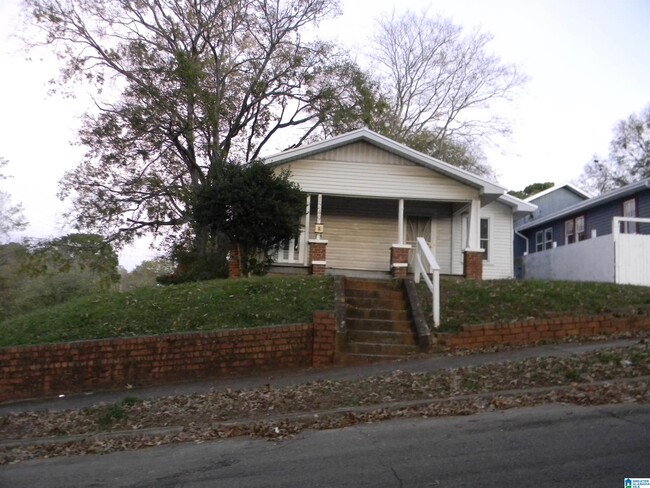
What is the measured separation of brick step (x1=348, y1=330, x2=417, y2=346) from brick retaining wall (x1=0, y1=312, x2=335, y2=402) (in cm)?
65

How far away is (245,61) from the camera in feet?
77.8

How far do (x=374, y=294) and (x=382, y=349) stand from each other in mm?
2207

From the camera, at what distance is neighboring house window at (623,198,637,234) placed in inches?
853

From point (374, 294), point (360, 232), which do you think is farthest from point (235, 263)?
point (360, 232)

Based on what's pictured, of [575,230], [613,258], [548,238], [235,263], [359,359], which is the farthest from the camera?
[548,238]

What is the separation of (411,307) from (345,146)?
7261 millimetres

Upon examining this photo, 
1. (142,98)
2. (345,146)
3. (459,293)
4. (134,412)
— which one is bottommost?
(134,412)

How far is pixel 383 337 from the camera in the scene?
11609 mm

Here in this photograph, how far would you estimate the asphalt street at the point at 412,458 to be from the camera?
18.0ft

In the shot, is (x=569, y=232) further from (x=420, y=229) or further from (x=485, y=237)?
(x=420, y=229)

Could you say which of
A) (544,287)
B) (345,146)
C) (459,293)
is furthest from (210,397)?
(345,146)

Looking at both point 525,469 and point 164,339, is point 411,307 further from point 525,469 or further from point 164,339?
point 525,469

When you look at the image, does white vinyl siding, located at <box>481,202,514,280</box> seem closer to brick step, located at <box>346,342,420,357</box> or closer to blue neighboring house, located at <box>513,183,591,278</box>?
blue neighboring house, located at <box>513,183,591,278</box>

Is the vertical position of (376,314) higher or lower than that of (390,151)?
lower
